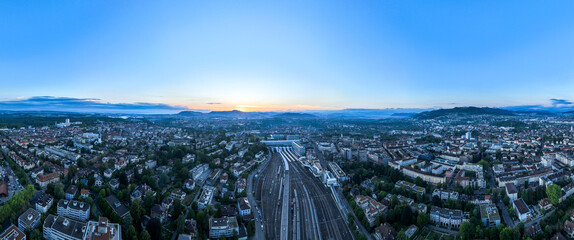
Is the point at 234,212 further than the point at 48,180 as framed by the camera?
No

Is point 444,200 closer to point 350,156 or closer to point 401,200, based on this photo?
point 401,200

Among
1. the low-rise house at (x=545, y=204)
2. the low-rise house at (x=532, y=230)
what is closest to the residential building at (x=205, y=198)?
the low-rise house at (x=532, y=230)

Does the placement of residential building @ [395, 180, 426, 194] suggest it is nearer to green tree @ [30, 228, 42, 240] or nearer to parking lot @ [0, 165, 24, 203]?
green tree @ [30, 228, 42, 240]

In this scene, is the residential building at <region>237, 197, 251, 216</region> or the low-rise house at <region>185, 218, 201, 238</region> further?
the residential building at <region>237, 197, 251, 216</region>

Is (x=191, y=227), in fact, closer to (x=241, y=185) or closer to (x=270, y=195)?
(x=241, y=185)

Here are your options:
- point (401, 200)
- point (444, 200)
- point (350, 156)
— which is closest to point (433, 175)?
point (444, 200)

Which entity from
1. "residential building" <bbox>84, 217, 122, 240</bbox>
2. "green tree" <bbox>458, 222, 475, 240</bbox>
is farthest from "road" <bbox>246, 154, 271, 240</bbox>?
"green tree" <bbox>458, 222, 475, 240</bbox>
